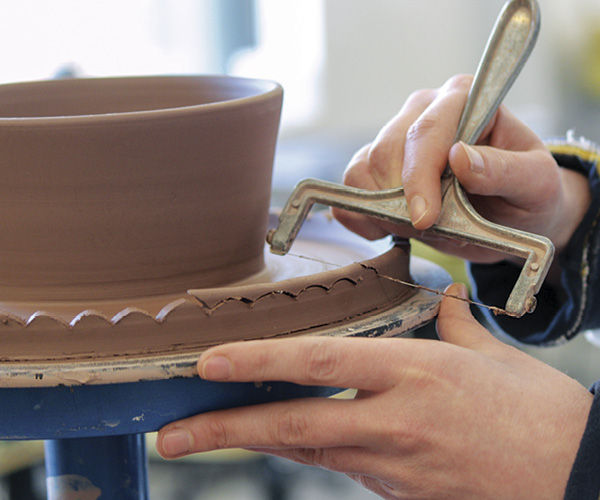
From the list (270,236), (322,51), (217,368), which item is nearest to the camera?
(217,368)

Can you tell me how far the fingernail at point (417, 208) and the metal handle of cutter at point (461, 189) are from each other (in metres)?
0.02

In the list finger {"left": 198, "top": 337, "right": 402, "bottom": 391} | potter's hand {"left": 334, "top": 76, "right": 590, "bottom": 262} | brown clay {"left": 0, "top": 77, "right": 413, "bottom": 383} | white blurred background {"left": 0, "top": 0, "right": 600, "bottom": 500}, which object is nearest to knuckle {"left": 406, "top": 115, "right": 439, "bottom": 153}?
potter's hand {"left": 334, "top": 76, "right": 590, "bottom": 262}

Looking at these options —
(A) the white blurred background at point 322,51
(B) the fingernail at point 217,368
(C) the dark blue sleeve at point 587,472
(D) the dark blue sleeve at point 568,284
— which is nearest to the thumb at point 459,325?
(C) the dark blue sleeve at point 587,472

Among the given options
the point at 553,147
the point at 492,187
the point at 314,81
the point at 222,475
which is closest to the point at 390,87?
the point at 314,81

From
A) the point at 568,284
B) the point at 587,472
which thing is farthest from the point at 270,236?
the point at 568,284

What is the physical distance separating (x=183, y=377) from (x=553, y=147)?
27.0 inches

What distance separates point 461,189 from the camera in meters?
0.65

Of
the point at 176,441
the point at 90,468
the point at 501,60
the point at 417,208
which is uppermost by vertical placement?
the point at 501,60

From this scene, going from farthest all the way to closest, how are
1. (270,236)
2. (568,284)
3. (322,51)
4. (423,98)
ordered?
(322,51) → (568,284) → (423,98) → (270,236)

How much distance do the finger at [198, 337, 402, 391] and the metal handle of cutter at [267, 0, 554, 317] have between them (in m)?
0.15

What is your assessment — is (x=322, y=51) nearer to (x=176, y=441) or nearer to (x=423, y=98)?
(x=423, y=98)

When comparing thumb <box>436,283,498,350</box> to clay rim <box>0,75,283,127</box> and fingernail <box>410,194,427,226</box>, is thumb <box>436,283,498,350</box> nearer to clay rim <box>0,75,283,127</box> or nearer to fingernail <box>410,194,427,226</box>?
fingernail <box>410,194,427,226</box>

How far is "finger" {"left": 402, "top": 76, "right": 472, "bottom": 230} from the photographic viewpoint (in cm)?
62

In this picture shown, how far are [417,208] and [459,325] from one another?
11 cm
